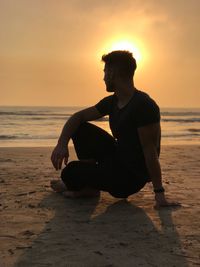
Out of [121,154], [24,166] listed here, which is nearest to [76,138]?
[121,154]

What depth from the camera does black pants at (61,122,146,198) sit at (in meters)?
3.88

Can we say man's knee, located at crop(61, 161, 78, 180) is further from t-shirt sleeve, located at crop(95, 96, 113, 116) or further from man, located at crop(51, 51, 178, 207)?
t-shirt sleeve, located at crop(95, 96, 113, 116)

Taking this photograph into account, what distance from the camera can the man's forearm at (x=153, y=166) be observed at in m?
3.61

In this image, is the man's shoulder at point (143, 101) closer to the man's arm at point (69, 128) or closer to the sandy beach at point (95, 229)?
the man's arm at point (69, 128)

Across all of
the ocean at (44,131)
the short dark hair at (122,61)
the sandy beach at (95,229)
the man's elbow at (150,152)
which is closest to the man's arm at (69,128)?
the sandy beach at (95,229)

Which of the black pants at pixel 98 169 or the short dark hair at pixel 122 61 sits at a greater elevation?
the short dark hair at pixel 122 61

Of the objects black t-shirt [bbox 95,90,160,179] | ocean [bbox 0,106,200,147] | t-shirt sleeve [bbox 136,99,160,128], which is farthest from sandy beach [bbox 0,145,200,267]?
ocean [bbox 0,106,200,147]

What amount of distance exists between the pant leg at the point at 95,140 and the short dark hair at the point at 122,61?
690 millimetres

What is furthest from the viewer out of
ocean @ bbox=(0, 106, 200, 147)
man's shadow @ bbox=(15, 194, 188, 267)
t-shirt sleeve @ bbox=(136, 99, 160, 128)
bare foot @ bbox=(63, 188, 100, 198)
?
ocean @ bbox=(0, 106, 200, 147)

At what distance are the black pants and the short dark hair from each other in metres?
0.71

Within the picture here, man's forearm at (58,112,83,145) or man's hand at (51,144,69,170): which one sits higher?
man's forearm at (58,112,83,145)

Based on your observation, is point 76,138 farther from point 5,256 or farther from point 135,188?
point 5,256

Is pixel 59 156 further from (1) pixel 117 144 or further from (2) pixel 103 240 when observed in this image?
Answer: (2) pixel 103 240

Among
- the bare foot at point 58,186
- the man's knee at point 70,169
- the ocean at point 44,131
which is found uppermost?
the man's knee at point 70,169
